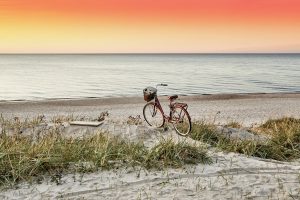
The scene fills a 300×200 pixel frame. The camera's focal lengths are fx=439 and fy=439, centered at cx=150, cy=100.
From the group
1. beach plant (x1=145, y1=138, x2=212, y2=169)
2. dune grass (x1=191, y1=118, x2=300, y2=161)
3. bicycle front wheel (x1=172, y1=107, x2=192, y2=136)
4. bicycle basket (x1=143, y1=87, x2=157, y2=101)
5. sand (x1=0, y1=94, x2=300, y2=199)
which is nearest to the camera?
sand (x1=0, y1=94, x2=300, y2=199)

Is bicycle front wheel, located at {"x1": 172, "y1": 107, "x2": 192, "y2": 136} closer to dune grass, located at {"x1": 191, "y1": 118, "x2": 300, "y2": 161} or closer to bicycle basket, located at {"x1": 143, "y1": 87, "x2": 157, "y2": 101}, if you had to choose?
dune grass, located at {"x1": 191, "y1": 118, "x2": 300, "y2": 161}

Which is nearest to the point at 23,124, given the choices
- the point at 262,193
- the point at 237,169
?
the point at 237,169

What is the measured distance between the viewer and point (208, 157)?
8.56 meters

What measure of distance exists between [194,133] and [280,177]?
14.4 ft

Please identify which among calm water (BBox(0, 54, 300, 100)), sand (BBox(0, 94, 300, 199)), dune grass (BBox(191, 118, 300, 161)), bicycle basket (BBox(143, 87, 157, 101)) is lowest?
calm water (BBox(0, 54, 300, 100))

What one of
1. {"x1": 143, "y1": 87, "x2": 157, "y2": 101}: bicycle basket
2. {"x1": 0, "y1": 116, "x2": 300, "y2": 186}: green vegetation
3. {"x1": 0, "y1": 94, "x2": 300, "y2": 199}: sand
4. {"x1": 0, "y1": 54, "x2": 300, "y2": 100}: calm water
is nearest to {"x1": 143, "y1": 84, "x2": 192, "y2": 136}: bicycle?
{"x1": 143, "y1": 87, "x2": 157, "y2": 101}: bicycle basket

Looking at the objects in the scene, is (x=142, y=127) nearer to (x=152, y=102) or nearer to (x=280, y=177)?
(x=152, y=102)

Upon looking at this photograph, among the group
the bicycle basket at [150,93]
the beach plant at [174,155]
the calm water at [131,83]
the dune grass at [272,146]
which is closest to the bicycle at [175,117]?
the bicycle basket at [150,93]

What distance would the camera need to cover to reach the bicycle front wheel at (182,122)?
12116mm

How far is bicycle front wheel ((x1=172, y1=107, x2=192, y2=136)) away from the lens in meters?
12.1

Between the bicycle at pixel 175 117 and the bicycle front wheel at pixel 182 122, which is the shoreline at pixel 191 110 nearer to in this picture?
the bicycle at pixel 175 117

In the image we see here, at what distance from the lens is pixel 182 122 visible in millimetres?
12688

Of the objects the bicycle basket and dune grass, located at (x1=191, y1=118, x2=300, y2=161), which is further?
the bicycle basket

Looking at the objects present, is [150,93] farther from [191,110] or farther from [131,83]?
[131,83]
